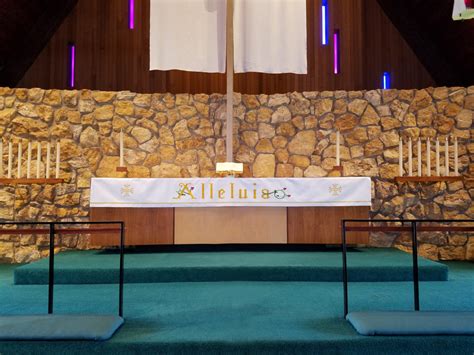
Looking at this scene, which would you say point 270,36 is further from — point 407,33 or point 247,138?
point 407,33

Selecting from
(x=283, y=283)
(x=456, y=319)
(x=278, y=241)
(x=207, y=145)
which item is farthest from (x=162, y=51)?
(x=456, y=319)

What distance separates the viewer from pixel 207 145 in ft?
19.5

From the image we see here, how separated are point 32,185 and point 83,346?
394cm

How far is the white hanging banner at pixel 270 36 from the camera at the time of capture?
5.84m

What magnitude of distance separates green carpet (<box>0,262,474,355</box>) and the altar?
1.08 m

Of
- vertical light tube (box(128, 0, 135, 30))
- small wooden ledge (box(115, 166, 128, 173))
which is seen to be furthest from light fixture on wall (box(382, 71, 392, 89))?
small wooden ledge (box(115, 166, 128, 173))

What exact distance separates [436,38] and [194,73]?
4.23 metres

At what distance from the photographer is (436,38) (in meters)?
7.10

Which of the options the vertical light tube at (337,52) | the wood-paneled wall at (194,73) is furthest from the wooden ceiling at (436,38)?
the vertical light tube at (337,52)

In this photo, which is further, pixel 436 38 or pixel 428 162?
pixel 436 38

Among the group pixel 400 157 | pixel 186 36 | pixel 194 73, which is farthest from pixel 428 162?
pixel 194 73

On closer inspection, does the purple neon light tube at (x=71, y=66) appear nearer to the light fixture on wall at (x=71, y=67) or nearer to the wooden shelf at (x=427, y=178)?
the light fixture on wall at (x=71, y=67)

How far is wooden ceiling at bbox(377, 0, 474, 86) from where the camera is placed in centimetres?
662

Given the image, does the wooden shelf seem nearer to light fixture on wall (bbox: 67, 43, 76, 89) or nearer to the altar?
the altar
